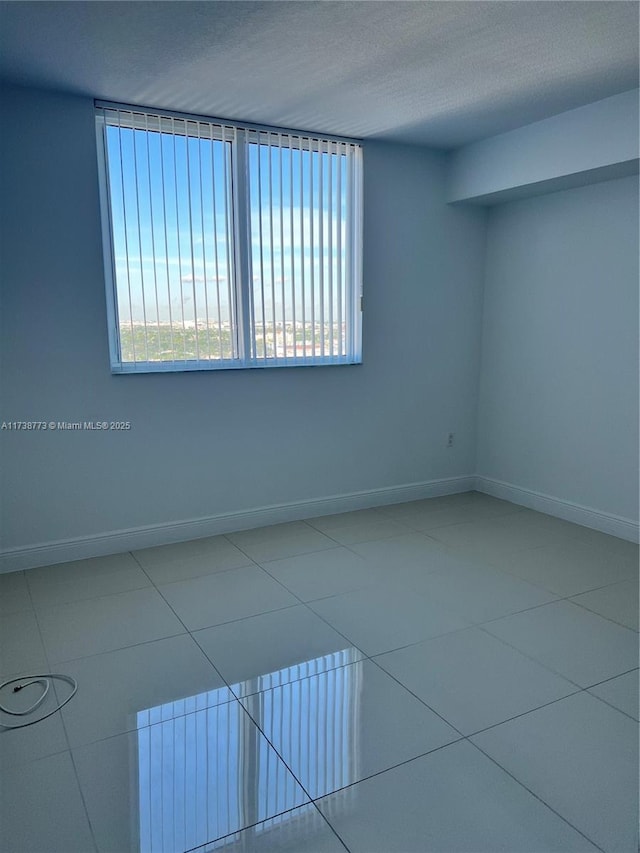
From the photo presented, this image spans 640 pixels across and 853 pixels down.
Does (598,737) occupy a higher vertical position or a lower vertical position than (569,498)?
lower

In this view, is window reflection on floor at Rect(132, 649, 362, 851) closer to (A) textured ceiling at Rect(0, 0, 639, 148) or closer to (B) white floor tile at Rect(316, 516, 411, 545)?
(B) white floor tile at Rect(316, 516, 411, 545)

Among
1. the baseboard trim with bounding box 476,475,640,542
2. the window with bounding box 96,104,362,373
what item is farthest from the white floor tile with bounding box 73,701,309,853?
the baseboard trim with bounding box 476,475,640,542

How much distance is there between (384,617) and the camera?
2.79 meters

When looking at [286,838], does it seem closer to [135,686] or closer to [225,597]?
[135,686]

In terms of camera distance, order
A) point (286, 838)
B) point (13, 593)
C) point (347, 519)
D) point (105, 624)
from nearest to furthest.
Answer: point (286, 838) → point (105, 624) → point (13, 593) → point (347, 519)

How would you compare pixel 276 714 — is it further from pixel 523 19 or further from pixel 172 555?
pixel 523 19

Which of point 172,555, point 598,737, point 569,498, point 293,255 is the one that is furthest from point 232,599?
point 569,498

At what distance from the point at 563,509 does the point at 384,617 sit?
1.96 m

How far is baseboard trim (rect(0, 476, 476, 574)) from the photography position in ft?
11.0

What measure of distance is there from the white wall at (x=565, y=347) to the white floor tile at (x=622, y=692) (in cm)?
166

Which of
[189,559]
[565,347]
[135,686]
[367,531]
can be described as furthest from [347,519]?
[135,686]

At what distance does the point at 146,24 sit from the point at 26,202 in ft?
3.98

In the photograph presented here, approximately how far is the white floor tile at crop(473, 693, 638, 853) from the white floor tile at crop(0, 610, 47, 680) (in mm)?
1767

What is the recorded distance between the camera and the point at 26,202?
3070mm
